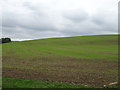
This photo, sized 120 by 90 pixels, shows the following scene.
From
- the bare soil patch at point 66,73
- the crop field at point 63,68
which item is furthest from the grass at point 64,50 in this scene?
the bare soil patch at point 66,73

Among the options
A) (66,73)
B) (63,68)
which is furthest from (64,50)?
(66,73)

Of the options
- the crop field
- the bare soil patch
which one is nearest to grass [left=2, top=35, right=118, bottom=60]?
the crop field

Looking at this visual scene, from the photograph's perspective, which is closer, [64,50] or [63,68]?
[63,68]

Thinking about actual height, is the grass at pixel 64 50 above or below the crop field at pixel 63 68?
above

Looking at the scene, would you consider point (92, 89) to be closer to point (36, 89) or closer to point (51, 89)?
point (51, 89)

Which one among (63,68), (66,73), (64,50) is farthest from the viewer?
(64,50)

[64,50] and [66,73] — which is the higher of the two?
[64,50]

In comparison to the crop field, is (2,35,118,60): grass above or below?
above

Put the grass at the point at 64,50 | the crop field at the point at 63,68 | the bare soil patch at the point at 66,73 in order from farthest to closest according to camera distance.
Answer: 1. the grass at the point at 64,50
2. the crop field at the point at 63,68
3. the bare soil patch at the point at 66,73

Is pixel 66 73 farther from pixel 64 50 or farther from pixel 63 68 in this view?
pixel 64 50

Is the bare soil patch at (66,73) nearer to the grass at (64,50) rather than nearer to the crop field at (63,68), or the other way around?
the crop field at (63,68)

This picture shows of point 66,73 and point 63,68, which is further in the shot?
point 63,68

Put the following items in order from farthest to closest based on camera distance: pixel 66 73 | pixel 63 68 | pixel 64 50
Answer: pixel 64 50, pixel 63 68, pixel 66 73

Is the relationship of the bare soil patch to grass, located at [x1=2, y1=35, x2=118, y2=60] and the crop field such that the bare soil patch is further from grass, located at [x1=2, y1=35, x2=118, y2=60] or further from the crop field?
grass, located at [x1=2, y1=35, x2=118, y2=60]
